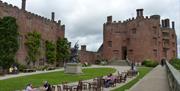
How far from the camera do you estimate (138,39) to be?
214 feet

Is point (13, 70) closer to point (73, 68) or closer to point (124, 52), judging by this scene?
point (73, 68)

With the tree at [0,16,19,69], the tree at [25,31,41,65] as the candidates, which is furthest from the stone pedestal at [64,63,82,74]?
the tree at [25,31,41,65]

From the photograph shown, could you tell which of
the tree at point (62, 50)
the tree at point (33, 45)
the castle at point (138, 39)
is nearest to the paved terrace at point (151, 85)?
the tree at point (33, 45)

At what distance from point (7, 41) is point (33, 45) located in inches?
347

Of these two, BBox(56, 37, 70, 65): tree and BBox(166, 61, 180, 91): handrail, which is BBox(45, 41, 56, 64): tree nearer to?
BBox(56, 37, 70, 65): tree

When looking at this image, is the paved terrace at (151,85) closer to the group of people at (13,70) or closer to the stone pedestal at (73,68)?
the stone pedestal at (73,68)

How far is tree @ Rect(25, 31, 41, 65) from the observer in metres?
48.6

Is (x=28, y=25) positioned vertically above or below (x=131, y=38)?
above

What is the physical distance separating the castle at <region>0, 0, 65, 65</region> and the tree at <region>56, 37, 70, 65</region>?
1202mm

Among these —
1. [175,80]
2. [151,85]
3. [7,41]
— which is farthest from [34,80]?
[175,80]

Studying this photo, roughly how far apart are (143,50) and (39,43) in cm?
2312

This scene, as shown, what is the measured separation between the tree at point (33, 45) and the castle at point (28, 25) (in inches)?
29.0

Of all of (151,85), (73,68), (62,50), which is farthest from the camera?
(62,50)

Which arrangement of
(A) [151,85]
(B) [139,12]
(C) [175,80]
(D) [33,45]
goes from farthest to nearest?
(B) [139,12] → (D) [33,45] → (A) [151,85] → (C) [175,80]
